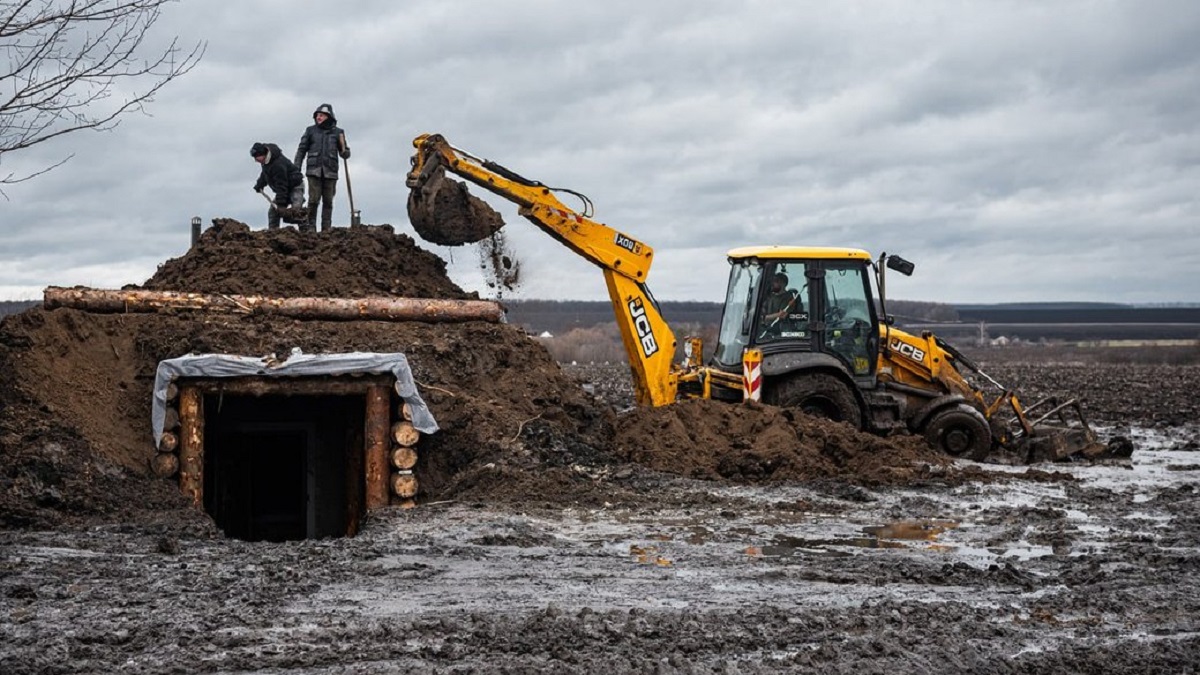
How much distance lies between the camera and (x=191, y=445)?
13.6 meters

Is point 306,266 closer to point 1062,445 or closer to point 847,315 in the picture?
point 847,315

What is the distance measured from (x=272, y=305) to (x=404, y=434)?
2166mm

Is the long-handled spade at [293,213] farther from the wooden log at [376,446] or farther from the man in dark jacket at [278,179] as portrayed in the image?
the wooden log at [376,446]

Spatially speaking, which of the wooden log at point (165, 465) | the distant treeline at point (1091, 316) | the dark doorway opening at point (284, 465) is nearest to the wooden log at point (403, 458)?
the dark doorway opening at point (284, 465)

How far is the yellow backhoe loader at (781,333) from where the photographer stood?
17000 millimetres

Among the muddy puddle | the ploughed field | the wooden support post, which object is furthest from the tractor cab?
the wooden support post

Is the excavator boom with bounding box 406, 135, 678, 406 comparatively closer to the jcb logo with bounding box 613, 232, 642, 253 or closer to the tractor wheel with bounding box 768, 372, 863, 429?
the jcb logo with bounding box 613, 232, 642, 253

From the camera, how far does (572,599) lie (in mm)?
8930

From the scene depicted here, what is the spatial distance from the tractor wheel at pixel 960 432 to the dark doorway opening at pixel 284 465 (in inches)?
286

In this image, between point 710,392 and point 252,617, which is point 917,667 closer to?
point 252,617

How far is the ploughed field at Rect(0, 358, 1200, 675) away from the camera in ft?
24.2

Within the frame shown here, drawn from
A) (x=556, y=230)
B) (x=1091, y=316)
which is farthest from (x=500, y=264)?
(x=1091, y=316)

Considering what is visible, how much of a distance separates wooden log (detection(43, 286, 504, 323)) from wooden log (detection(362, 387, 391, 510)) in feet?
4.81

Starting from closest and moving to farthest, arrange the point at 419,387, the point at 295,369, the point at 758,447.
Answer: the point at 295,369
the point at 419,387
the point at 758,447
